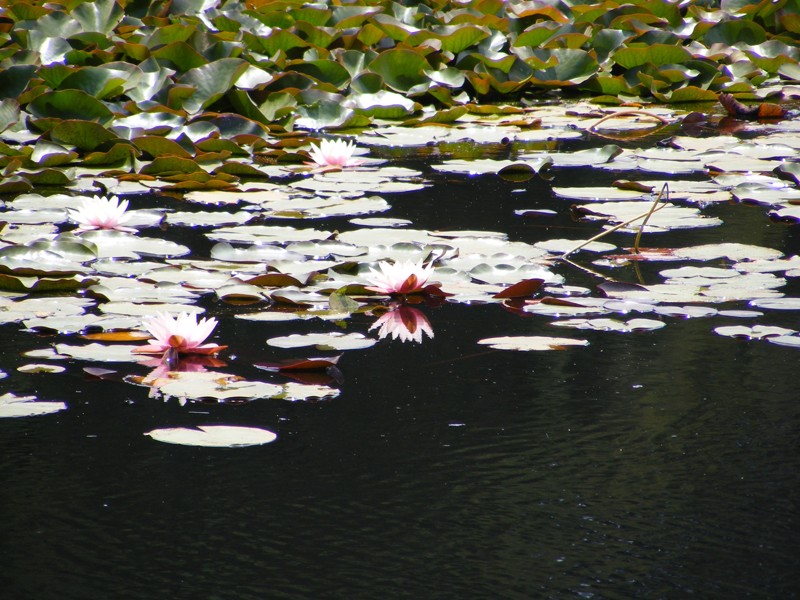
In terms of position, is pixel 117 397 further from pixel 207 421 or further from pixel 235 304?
pixel 235 304

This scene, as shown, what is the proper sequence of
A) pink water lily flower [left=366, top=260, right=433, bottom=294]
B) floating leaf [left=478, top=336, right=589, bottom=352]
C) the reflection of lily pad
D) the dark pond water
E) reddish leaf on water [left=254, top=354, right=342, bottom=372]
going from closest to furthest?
the dark pond water
the reflection of lily pad
reddish leaf on water [left=254, top=354, right=342, bottom=372]
floating leaf [left=478, top=336, right=589, bottom=352]
pink water lily flower [left=366, top=260, right=433, bottom=294]

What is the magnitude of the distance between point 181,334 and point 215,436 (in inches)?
14.5

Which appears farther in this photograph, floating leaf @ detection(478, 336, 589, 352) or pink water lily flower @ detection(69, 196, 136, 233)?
pink water lily flower @ detection(69, 196, 136, 233)

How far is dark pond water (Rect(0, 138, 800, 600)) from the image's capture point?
3.92 ft

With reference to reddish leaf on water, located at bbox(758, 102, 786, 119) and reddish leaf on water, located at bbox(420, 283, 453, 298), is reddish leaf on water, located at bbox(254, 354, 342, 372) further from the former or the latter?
reddish leaf on water, located at bbox(758, 102, 786, 119)

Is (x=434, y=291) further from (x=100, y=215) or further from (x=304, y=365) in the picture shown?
(x=100, y=215)

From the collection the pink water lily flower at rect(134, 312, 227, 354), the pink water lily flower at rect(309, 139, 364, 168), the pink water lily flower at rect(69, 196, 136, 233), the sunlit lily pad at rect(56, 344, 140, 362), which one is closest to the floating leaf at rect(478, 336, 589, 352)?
the pink water lily flower at rect(134, 312, 227, 354)

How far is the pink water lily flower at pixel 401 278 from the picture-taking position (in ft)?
7.43

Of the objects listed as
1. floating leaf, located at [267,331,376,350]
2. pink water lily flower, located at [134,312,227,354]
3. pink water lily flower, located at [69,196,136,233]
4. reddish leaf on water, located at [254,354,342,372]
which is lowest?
reddish leaf on water, located at [254,354,342,372]

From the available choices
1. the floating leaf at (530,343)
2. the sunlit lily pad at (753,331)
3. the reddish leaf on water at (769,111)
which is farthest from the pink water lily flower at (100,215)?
the reddish leaf on water at (769,111)

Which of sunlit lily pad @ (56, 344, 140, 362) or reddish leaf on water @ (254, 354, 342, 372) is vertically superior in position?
sunlit lily pad @ (56, 344, 140, 362)

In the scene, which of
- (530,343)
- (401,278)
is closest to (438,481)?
(530,343)

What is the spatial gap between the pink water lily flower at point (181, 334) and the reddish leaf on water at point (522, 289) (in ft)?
2.13

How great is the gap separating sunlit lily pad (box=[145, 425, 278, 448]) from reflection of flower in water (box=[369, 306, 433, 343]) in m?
0.53
